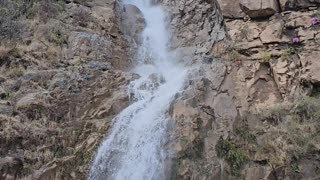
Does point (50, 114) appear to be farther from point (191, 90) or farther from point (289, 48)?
point (289, 48)

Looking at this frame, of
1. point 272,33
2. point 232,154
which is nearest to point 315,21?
point 272,33

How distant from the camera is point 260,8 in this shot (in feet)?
36.6

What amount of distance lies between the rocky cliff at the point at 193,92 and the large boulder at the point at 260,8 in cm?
3

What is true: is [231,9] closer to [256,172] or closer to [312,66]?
[312,66]

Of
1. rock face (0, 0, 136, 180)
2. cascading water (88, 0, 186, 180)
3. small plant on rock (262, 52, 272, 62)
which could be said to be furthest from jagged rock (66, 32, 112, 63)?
small plant on rock (262, 52, 272, 62)

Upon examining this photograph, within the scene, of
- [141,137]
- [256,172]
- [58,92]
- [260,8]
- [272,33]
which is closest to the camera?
[256,172]

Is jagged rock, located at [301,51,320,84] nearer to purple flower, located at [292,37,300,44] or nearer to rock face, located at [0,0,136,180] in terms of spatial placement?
purple flower, located at [292,37,300,44]

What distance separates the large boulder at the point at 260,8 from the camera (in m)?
11.1

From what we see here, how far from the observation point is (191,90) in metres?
9.67

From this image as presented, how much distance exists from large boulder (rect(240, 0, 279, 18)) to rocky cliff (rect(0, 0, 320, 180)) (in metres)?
0.03

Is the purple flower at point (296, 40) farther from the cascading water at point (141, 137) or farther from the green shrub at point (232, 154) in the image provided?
the green shrub at point (232, 154)

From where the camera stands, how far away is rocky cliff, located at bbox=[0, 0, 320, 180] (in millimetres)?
8352

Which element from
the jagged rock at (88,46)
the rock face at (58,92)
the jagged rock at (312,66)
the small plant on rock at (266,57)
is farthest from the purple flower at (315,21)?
the jagged rock at (88,46)

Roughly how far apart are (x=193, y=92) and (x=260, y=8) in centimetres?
368
